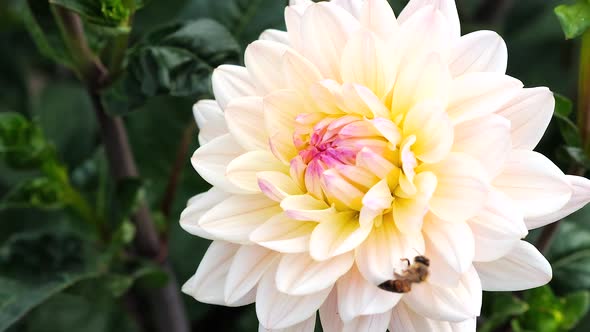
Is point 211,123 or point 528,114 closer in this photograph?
point 528,114

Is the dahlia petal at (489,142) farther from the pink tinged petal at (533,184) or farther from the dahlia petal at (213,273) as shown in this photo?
the dahlia petal at (213,273)

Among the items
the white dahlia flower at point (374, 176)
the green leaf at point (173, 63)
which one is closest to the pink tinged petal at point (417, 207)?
the white dahlia flower at point (374, 176)

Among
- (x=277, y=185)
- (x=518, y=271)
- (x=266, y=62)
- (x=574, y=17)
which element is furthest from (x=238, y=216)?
(x=574, y=17)

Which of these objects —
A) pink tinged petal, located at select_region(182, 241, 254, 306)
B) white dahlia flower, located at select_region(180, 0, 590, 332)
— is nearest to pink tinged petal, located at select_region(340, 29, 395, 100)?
white dahlia flower, located at select_region(180, 0, 590, 332)

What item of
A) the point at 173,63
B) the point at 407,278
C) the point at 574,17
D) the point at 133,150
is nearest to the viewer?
the point at 407,278

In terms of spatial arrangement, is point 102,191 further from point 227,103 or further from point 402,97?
point 402,97

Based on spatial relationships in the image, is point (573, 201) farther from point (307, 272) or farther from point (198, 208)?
point (198, 208)

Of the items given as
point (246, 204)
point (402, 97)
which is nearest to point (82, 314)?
point (246, 204)
